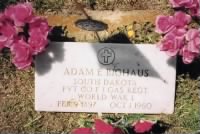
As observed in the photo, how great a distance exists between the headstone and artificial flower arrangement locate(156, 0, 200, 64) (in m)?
0.12

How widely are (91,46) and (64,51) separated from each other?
15cm

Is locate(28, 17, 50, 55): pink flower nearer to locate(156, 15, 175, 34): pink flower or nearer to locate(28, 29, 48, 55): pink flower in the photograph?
locate(28, 29, 48, 55): pink flower

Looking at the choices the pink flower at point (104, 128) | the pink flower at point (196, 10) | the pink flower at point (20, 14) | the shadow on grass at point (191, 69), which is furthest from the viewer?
the shadow on grass at point (191, 69)

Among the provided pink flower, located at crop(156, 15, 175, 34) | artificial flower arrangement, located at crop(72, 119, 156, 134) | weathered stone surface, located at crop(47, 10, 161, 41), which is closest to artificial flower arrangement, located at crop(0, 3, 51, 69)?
weathered stone surface, located at crop(47, 10, 161, 41)

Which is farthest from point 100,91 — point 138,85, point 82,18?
point 82,18

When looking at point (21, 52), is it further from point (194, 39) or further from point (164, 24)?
point (194, 39)

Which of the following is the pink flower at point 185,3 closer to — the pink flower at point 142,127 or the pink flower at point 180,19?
the pink flower at point 180,19

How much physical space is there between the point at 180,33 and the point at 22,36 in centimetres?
84

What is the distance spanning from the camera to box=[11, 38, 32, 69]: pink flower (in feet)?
10.8

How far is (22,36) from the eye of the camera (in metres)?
3.32

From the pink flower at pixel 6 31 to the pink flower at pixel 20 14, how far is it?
0.12ft

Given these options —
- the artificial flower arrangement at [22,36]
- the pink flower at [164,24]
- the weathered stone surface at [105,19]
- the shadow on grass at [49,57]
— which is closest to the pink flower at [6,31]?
the artificial flower arrangement at [22,36]

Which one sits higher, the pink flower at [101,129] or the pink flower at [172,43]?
the pink flower at [172,43]

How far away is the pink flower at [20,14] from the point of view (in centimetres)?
325
